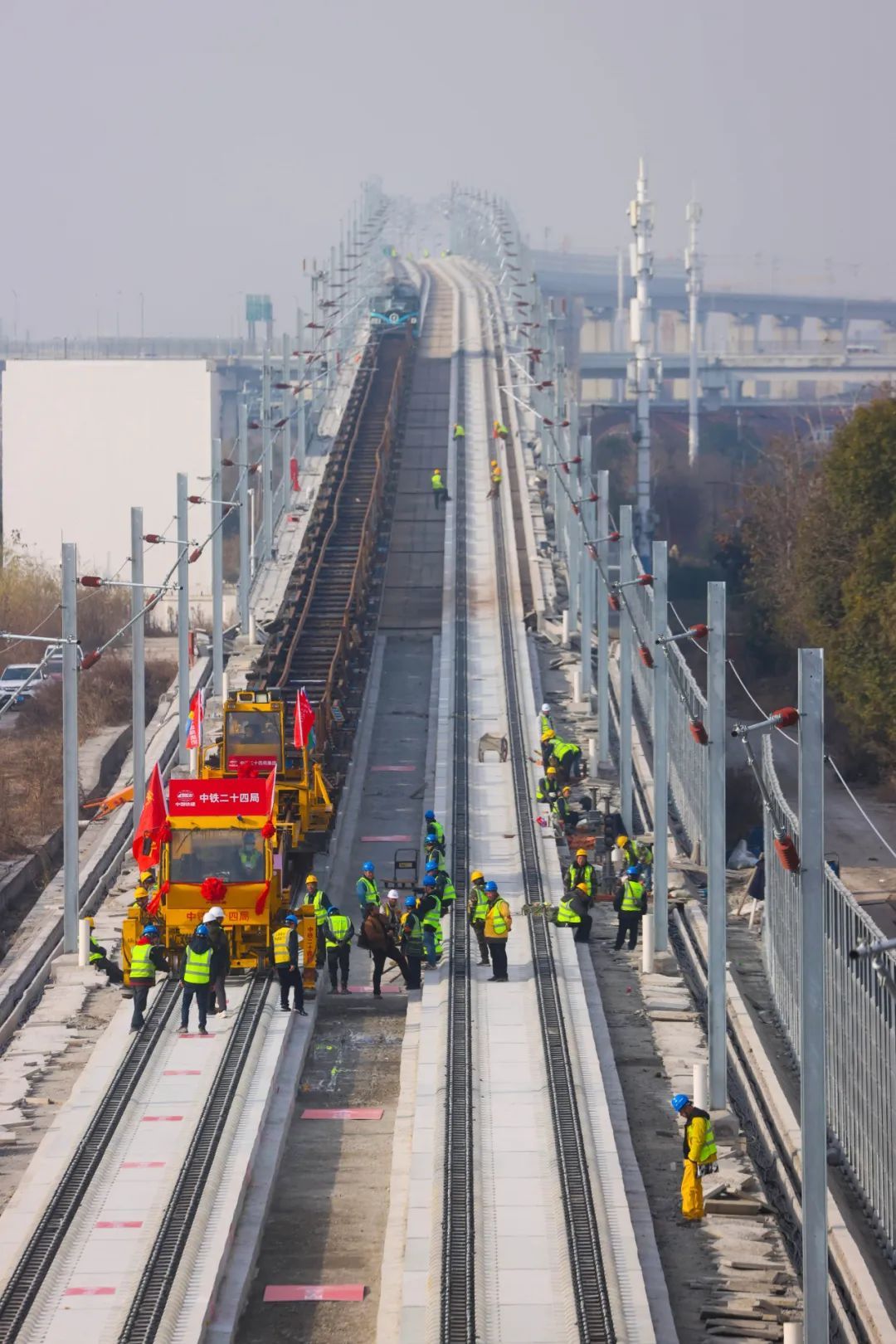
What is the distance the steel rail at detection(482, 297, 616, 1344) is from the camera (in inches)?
831

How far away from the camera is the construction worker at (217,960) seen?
2997 cm

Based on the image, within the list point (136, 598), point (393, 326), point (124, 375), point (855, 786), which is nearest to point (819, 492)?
point (855, 786)

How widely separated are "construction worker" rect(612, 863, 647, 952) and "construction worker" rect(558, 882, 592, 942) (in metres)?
0.53

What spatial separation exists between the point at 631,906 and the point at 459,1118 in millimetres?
9186

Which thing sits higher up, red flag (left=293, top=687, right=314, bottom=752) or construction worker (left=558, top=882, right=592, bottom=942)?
red flag (left=293, top=687, right=314, bottom=752)

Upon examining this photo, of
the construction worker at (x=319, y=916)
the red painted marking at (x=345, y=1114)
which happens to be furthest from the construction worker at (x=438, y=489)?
the red painted marking at (x=345, y=1114)

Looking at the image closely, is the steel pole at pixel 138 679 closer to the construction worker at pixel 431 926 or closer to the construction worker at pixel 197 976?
the construction worker at pixel 431 926

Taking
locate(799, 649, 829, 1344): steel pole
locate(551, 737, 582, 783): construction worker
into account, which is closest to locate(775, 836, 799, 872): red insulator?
locate(799, 649, 829, 1344): steel pole

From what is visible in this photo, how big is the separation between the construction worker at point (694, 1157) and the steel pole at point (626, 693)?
1943 cm

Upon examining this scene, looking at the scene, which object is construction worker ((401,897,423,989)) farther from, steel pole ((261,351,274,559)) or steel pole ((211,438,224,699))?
steel pole ((261,351,274,559))

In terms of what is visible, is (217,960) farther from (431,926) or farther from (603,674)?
(603,674)

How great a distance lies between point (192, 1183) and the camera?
24.5 m

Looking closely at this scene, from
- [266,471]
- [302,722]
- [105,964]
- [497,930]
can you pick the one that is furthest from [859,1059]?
[266,471]

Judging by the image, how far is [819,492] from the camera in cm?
6625
